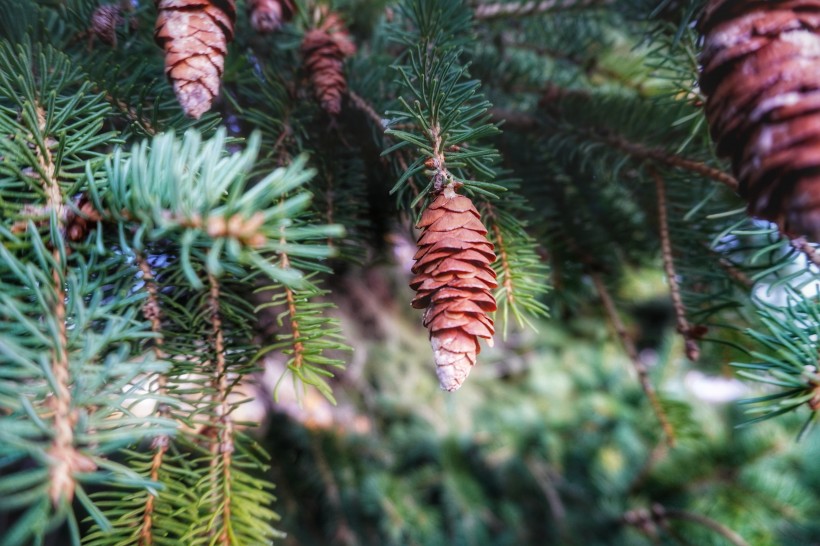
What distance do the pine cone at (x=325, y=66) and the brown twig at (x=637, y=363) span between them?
1.21 feet

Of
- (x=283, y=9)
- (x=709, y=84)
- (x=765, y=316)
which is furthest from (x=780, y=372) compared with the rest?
(x=283, y=9)

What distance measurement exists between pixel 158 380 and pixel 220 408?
0.05 m

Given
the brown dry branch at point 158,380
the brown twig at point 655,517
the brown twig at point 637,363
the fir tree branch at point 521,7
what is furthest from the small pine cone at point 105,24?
the brown twig at point 655,517

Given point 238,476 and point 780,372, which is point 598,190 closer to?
point 780,372

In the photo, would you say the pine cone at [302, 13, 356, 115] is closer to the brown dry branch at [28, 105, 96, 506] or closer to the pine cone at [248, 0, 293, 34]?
the pine cone at [248, 0, 293, 34]

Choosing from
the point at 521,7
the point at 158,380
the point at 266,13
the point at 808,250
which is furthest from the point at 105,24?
the point at 808,250

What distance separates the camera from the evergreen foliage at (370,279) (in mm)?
230

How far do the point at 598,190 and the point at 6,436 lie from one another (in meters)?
0.58

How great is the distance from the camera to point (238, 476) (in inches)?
12.9

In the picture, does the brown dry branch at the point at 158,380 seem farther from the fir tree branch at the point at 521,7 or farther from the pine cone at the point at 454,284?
the fir tree branch at the point at 521,7

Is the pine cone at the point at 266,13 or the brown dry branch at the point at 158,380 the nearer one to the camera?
the brown dry branch at the point at 158,380

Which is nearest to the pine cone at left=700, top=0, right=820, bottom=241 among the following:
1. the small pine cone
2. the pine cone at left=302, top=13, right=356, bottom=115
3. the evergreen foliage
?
the evergreen foliage

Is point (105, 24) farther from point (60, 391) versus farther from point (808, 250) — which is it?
point (808, 250)

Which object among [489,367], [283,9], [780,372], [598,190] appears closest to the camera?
[780,372]
